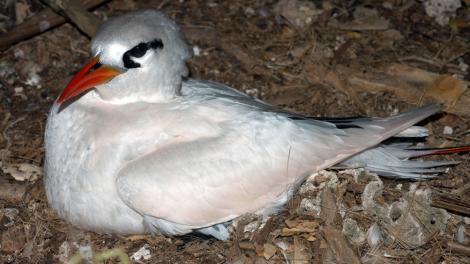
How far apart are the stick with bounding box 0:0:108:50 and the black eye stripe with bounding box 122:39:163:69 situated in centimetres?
193

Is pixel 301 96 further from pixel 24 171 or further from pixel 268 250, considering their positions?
pixel 24 171

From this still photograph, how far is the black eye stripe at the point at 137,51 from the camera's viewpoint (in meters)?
4.01

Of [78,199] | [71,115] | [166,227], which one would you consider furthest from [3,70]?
[166,227]

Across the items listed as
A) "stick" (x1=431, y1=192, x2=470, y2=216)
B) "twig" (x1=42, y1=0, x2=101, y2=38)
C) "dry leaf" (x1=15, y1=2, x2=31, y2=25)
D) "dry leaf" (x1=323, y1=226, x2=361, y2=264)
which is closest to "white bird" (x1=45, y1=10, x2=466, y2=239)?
"dry leaf" (x1=323, y1=226, x2=361, y2=264)

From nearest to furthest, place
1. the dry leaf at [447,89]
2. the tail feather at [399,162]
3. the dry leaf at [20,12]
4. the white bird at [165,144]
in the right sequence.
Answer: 1. the white bird at [165,144]
2. the tail feather at [399,162]
3. the dry leaf at [447,89]
4. the dry leaf at [20,12]

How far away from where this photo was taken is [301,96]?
5.52 meters

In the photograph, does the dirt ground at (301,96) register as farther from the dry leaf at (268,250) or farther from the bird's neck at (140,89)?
the bird's neck at (140,89)

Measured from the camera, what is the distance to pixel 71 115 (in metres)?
4.37

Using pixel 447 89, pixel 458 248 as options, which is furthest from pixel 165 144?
pixel 447 89

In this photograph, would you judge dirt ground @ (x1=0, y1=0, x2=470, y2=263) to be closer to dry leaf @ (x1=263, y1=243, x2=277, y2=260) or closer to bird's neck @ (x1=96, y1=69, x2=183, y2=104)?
dry leaf @ (x1=263, y1=243, x2=277, y2=260)

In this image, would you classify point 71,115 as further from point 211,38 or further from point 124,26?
point 211,38

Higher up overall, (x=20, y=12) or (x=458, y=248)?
(x=20, y=12)

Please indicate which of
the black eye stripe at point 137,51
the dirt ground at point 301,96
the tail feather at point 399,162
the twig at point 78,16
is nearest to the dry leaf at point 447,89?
the dirt ground at point 301,96

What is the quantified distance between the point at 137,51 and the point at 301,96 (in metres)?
1.85
